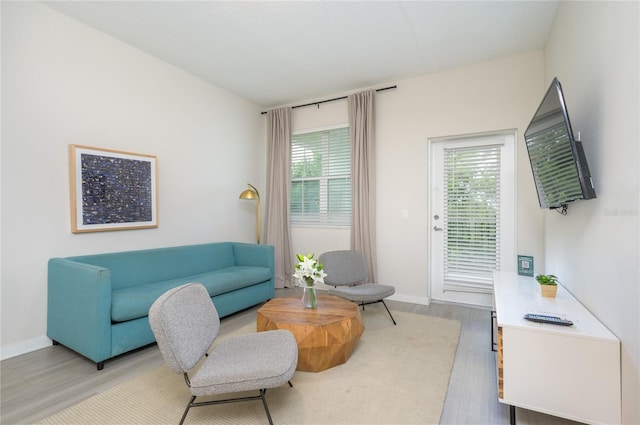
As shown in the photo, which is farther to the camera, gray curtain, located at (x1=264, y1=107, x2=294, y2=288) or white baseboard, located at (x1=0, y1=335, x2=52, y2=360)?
gray curtain, located at (x1=264, y1=107, x2=294, y2=288)

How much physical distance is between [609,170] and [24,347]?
433 cm

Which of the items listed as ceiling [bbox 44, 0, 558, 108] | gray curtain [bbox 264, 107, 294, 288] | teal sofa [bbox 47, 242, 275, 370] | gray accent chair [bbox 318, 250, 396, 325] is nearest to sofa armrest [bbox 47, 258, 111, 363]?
teal sofa [bbox 47, 242, 275, 370]

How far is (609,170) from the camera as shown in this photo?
1.60 meters

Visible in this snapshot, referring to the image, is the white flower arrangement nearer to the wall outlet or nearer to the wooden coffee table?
the wooden coffee table

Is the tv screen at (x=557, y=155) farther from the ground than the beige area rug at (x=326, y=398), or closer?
farther from the ground

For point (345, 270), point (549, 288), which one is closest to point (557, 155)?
point (549, 288)

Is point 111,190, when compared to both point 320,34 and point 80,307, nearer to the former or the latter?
point 80,307

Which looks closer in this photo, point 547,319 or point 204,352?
point 547,319

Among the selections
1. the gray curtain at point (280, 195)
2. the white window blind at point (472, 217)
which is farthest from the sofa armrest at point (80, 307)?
the white window blind at point (472, 217)

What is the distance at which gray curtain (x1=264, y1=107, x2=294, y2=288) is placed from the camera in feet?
15.7

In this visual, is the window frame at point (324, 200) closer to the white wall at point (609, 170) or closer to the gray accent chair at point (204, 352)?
the white wall at point (609, 170)

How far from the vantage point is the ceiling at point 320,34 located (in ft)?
8.73

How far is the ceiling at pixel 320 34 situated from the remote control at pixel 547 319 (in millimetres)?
2553

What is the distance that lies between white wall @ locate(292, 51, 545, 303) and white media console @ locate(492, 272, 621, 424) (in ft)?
7.08
